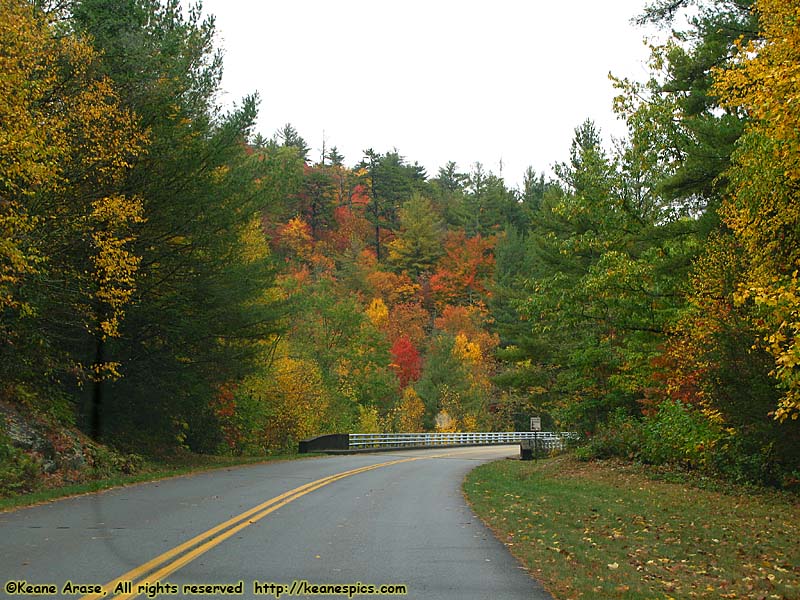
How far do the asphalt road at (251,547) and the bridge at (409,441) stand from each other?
19000mm

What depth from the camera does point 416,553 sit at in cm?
841

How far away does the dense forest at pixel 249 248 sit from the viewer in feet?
40.5

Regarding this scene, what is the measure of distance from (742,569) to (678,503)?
20.9 feet

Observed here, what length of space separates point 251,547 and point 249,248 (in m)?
21.6

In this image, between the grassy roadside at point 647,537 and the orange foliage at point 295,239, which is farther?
the orange foliage at point 295,239

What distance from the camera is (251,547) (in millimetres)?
8414

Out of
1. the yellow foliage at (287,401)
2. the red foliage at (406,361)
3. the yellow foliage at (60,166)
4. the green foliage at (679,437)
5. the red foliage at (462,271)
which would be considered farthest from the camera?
the red foliage at (462,271)

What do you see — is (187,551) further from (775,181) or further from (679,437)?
(679,437)

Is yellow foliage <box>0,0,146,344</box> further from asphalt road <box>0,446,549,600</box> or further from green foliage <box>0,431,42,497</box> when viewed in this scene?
asphalt road <box>0,446,549,600</box>

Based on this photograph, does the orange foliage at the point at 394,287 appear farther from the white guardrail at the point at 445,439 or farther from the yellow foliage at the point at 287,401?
the yellow foliage at the point at 287,401

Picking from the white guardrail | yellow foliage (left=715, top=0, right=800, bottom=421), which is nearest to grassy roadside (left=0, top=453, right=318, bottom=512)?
yellow foliage (left=715, top=0, right=800, bottom=421)

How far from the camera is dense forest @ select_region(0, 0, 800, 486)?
12336 millimetres

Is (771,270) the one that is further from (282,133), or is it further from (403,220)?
(282,133)

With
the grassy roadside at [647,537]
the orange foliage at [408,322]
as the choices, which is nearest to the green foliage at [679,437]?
the grassy roadside at [647,537]
